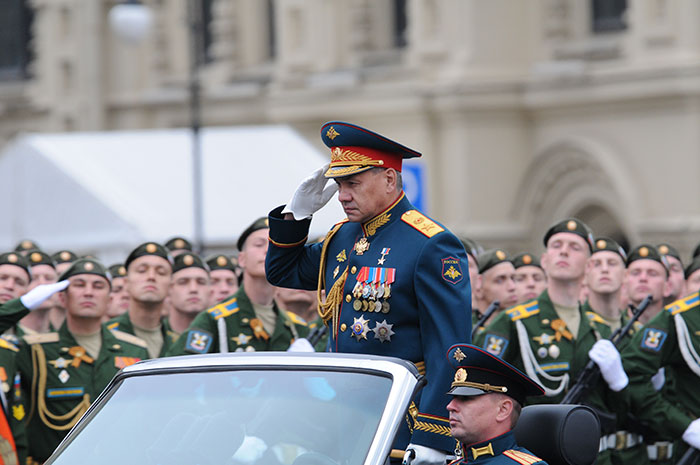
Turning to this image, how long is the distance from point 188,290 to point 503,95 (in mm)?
12145

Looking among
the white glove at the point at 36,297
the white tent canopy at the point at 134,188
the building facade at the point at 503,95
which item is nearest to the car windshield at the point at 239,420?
the white glove at the point at 36,297

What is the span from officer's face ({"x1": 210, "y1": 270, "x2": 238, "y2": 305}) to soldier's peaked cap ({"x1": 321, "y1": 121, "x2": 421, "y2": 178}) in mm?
3919

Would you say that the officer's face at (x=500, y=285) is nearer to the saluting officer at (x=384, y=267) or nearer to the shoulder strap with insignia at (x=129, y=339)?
the shoulder strap with insignia at (x=129, y=339)

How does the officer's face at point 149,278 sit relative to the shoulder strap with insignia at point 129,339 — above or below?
above

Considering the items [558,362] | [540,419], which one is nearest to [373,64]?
[558,362]

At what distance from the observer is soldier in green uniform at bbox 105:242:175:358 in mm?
8586

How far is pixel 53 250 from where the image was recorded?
16062 mm

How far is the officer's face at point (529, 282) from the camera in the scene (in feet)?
31.0

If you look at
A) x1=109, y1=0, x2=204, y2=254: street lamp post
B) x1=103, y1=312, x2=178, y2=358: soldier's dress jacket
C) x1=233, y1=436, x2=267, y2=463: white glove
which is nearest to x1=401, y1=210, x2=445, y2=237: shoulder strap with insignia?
x1=233, y1=436, x2=267, y2=463: white glove

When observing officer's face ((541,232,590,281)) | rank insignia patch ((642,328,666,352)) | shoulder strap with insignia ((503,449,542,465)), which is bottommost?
rank insignia patch ((642,328,666,352))

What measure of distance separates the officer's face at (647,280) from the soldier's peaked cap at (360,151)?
389cm

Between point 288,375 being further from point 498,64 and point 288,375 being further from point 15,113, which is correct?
point 15,113

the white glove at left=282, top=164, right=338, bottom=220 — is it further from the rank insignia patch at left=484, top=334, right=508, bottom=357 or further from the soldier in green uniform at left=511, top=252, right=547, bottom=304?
the soldier in green uniform at left=511, top=252, right=547, bottom=304

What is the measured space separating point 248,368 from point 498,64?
16.0 meters
